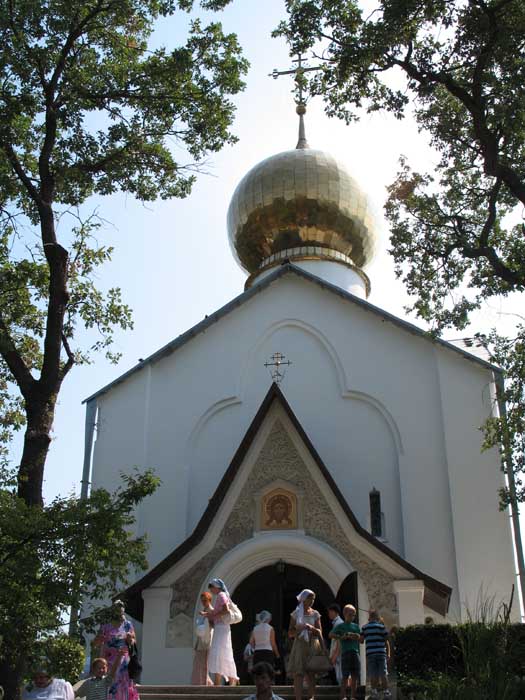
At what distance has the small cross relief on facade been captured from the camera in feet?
45.0

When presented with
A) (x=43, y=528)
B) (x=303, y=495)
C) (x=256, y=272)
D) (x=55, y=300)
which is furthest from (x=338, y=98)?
(x=256, y=272)

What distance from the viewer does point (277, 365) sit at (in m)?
16.4

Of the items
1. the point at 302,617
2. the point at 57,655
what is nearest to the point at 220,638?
the point at 302,617

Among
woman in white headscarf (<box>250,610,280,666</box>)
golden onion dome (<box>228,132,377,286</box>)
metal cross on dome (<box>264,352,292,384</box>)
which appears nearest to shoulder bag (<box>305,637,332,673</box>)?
woman in white headscarf (<box>250,610,280,666</box>)

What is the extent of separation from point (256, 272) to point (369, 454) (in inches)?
272

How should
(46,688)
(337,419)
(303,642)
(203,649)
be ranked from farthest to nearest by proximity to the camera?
(337,419) → (203,649) → (303,642) → (46,688)

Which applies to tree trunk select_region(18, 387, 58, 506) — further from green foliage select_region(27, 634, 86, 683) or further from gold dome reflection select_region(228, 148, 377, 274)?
gold dome reflection select_region(228, 148, 377, 274)

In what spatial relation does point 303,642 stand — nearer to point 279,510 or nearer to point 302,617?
point 302,617

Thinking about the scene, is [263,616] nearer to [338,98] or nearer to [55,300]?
[55,300]

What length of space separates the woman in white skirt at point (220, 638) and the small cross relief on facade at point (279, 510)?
10.1 ft

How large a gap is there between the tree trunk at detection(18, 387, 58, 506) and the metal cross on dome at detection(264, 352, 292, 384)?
23.5 feet

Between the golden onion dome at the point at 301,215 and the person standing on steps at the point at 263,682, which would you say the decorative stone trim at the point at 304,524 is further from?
the golden onion dome at the point at 301,215

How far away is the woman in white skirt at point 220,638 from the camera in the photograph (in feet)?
34.7

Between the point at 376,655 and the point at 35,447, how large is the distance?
4.09 m
